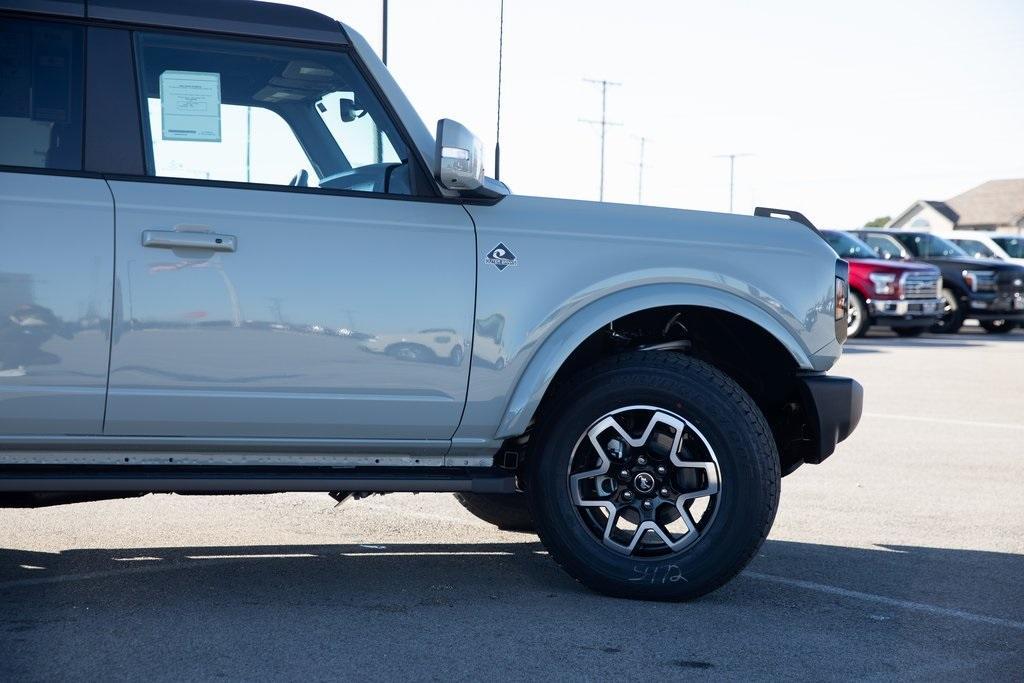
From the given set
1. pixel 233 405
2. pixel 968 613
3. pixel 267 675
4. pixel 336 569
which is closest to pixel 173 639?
pixel 267 675

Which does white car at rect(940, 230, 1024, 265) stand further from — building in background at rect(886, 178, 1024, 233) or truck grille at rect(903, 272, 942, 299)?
building in background at rect(886, 178, 1024, 233)

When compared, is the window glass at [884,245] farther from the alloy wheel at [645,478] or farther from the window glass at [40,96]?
the window glass at [40,96]

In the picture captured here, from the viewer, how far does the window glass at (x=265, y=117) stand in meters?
4.34

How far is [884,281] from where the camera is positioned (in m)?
20.6

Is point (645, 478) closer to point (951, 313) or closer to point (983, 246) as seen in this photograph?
point (951, 313)

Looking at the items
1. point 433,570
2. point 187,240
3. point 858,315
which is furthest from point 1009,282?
point 187,240

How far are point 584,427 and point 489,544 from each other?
1.24 meters

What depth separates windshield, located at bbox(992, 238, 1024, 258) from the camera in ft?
92.6

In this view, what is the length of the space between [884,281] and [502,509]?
16.2 meters

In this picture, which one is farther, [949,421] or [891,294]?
[891,294]

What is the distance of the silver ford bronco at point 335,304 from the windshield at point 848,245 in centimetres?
1727

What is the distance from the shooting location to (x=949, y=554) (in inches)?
215

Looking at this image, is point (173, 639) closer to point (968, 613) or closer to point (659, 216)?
point (659, 216)

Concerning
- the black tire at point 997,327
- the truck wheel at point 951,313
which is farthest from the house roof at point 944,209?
the truck wheel at point 951,313
